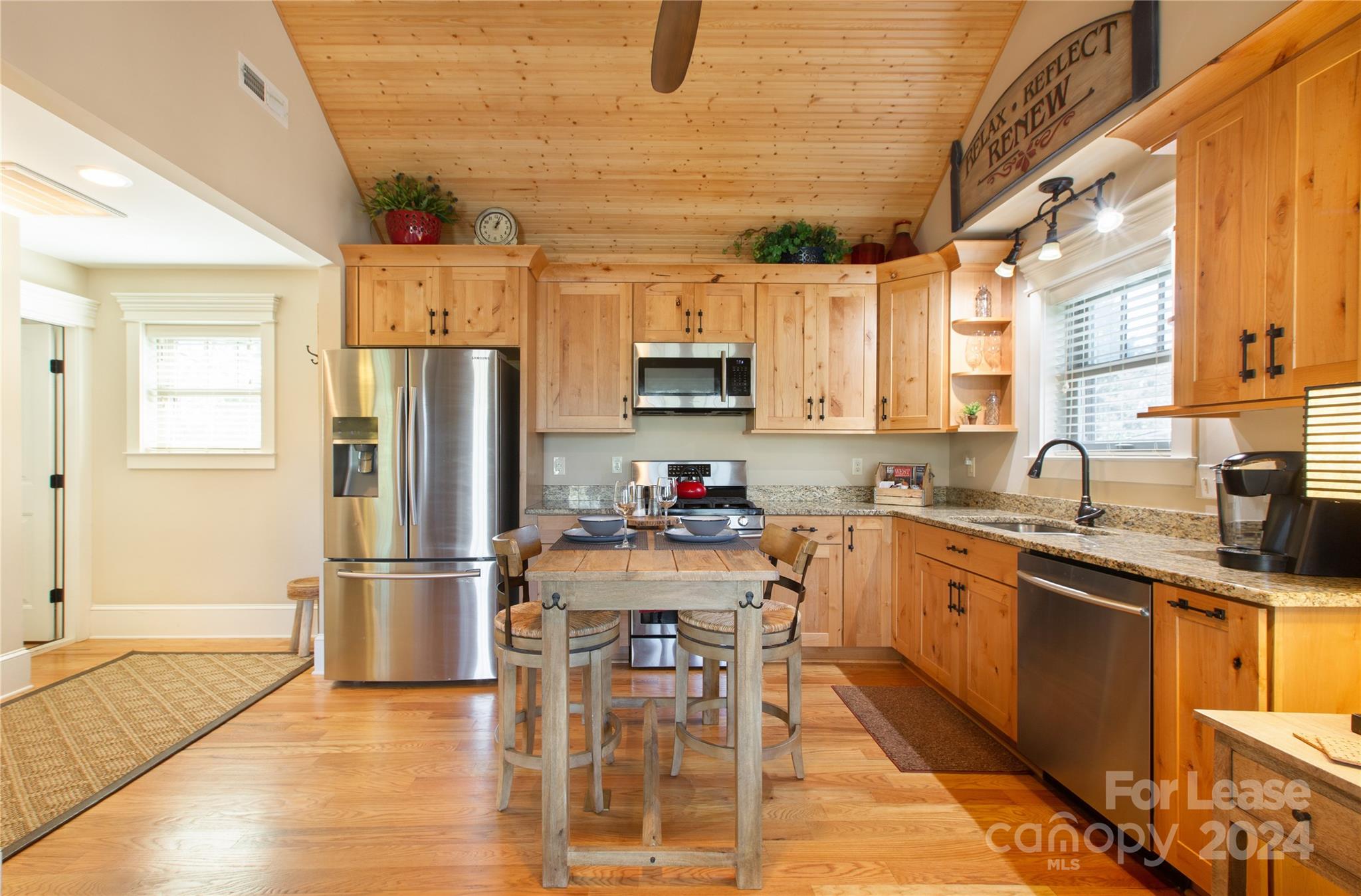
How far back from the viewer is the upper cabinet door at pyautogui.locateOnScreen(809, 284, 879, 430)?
3941 mm

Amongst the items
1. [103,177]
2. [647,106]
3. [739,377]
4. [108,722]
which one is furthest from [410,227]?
[108,722]

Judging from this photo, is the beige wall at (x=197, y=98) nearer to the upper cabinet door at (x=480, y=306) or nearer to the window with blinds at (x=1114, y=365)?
the upper cabinet door at (x=480, y=306)

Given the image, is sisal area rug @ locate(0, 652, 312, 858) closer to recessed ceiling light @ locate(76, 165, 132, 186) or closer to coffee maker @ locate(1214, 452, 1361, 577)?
recessed ceiling light @ locate(76, 165, 132, 186)

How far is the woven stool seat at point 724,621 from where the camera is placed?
216cm

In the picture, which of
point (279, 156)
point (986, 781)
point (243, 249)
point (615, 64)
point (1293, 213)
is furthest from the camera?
point (243, 249)

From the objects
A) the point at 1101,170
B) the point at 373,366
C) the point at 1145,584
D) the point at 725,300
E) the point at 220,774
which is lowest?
the point at 220,774

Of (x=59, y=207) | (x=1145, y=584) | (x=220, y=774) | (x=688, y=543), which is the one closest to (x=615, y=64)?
(x=688, y=543)

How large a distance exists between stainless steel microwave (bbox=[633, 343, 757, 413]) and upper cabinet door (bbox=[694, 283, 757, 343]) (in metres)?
0.07

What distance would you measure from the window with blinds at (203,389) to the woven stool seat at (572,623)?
3185 mm

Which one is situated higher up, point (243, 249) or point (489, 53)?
point (489, 53)

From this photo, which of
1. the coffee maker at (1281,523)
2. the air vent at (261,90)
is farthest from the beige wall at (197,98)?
the coffee maker at (1281,523)

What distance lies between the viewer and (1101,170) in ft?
8.55

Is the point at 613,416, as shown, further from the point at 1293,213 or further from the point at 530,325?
the point at 1293,213

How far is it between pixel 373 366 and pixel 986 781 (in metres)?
3.46
